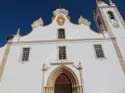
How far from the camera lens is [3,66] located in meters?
13.7

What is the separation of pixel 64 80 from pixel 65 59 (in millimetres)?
1940

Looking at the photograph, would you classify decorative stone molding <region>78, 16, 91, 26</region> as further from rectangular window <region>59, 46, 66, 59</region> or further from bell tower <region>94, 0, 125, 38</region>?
rectangular window <region>59, 46, 66, 59</region>

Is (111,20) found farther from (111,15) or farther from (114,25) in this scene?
(111,15)

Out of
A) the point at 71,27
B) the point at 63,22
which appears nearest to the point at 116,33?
the point at 71,27

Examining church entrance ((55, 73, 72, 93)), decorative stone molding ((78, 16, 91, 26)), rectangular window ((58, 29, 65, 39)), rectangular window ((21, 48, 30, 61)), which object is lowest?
church entrance ((55, 73, 72, 93))

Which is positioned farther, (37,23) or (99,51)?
(37,23)

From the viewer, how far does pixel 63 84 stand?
43.2 ft

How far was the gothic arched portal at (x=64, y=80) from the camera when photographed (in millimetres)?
12466

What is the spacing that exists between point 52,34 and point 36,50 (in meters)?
2.61

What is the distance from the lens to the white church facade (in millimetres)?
12500

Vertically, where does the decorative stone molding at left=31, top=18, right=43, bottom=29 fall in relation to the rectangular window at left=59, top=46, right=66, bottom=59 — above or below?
above

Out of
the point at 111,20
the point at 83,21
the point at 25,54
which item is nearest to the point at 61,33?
the point at 83,21

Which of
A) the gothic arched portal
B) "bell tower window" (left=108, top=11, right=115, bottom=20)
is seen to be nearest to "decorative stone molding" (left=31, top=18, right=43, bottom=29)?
the gothic arched portal

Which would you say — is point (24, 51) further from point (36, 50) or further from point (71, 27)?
point (71, 27)
